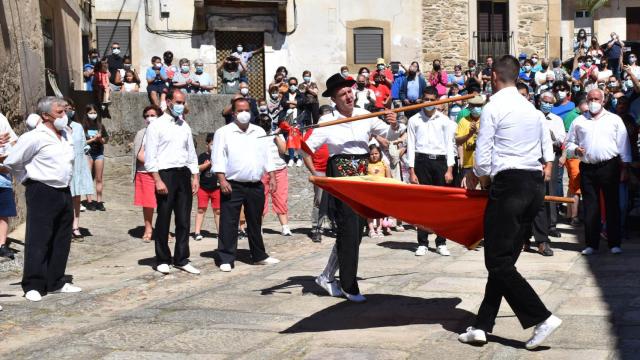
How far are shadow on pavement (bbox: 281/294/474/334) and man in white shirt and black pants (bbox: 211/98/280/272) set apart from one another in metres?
2.84

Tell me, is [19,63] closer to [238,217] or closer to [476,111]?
[238,217]

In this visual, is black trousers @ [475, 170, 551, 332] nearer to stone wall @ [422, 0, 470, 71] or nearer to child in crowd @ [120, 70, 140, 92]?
child in crowd @ [120, 70, 140, 92]

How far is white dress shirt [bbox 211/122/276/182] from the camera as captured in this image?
1110 cm

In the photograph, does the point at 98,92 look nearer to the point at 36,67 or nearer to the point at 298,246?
the point at 36,67

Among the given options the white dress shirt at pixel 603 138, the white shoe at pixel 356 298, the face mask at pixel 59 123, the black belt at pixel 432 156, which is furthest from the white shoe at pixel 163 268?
the white dress shirt at pixel 603 138

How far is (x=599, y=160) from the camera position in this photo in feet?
38.2

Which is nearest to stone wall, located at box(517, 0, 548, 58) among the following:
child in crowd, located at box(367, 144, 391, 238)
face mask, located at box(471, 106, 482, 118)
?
child in crowd, located at box(367, 144, 391, 238)

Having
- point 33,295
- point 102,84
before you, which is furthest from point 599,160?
point 102,84

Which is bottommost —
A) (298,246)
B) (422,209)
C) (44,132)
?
(298,246)

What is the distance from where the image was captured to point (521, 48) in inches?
1364

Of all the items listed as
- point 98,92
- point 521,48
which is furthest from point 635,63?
point 98,92

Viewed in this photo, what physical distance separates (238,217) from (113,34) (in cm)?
2001

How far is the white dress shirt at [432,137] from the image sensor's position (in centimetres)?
1198

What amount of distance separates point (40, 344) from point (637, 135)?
8723 mm
